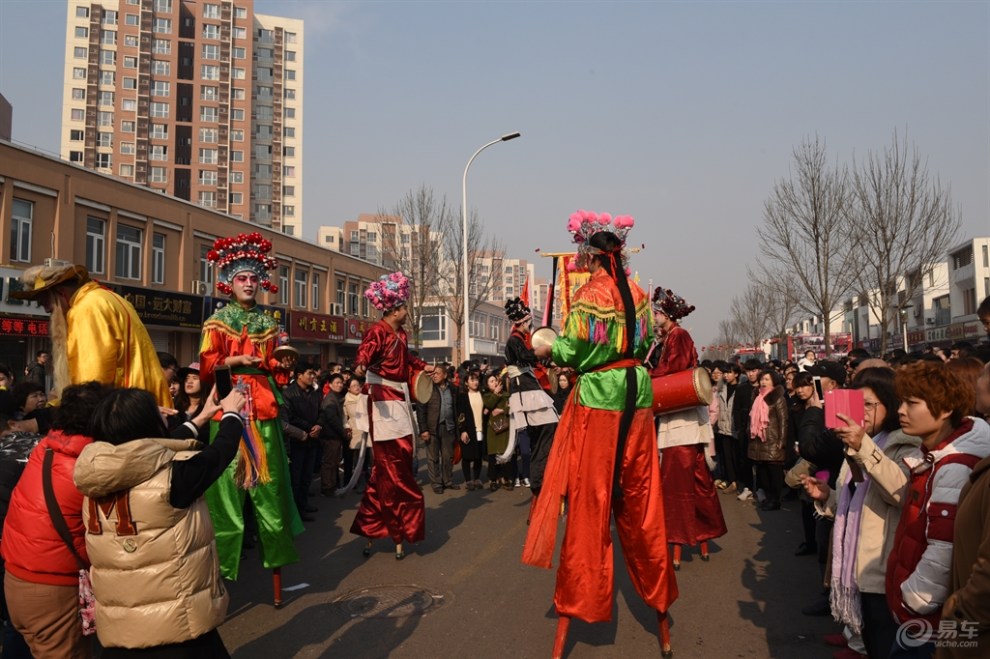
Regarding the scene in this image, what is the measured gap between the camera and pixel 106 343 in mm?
3959

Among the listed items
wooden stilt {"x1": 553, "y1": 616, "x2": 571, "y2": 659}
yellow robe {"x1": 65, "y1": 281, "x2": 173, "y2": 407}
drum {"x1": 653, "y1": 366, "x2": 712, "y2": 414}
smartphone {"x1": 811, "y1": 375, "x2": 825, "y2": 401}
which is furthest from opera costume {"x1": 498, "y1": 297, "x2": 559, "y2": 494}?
yellow robe {"x1": 65, "y1": 281, "x2": 173, "y2": 407}

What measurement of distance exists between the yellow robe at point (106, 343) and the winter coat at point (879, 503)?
379 centimetres

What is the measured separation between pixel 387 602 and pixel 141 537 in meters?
2.73

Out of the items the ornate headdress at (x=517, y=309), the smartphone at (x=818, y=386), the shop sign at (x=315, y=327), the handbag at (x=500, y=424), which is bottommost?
the handbag at (x=500, y=424)

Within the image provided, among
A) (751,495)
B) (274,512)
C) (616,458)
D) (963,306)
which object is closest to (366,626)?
(274,512)

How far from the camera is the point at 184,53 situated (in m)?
64.8

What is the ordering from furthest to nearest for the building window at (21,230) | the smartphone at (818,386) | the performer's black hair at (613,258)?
the building window at (21,230), the smartphone at (818,386), the performer's black hair at (613,258)

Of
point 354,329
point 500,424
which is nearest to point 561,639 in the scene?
point 500,424

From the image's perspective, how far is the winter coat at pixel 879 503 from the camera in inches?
124

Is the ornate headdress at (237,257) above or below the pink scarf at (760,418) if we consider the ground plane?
above

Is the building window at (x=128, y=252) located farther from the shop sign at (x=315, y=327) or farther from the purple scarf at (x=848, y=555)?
the purple scarf at (x=848, y=555)

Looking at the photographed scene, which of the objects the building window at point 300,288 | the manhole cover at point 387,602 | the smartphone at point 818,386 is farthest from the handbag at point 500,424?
the building window at point 300,288

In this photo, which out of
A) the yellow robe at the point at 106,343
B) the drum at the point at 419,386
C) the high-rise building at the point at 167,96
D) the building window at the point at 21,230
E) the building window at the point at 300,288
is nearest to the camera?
the yellow robe at the point at 106,343

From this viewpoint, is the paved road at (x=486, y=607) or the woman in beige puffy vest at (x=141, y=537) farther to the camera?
the paved road at (x=486, y=607)
